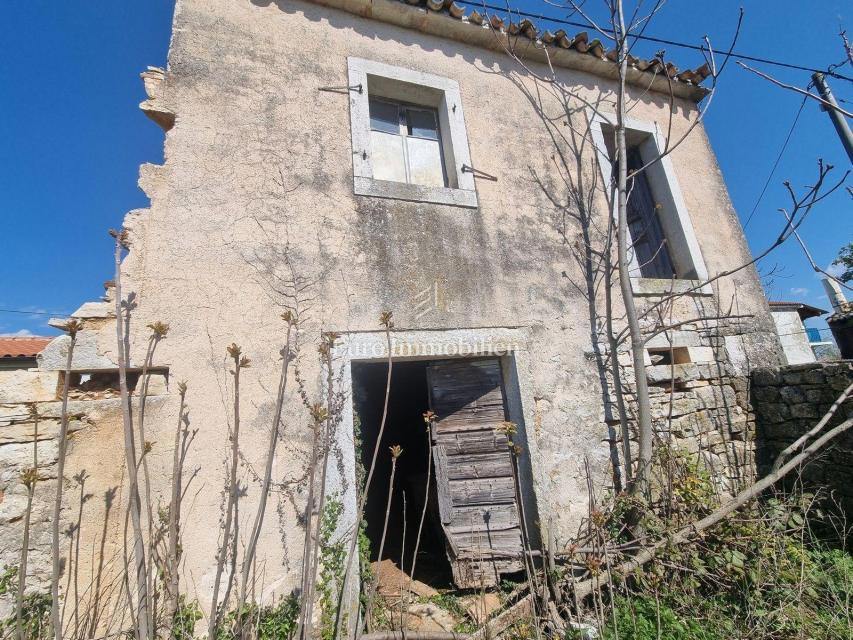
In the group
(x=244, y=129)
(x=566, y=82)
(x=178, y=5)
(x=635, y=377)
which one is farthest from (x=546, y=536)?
(x=178, y=5)

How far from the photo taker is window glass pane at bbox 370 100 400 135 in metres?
3.83

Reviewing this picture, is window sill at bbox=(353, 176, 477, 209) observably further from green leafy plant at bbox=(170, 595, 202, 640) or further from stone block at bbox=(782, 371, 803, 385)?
stone block at bbox=(782, 371, 803, 385)

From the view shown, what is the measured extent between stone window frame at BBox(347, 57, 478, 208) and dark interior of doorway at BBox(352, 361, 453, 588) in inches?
82.1

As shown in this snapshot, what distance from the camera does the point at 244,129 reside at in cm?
310

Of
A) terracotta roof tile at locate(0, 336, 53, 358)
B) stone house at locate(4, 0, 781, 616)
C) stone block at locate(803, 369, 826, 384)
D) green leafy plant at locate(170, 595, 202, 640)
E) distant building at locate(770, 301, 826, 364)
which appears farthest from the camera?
terracotta roof tile at locate(0, 336, 53, 358)

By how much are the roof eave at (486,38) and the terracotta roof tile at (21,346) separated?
11223 millimetres

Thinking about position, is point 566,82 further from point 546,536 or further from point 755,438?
point 546,536

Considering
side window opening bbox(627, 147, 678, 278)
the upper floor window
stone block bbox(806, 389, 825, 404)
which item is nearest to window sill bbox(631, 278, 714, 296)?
side window opening bbox(627, 147, 678, 278)

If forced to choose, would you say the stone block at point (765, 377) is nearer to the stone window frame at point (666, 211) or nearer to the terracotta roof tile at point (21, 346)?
the stone window frame at point (666, 211)

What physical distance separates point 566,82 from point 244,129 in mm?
3708

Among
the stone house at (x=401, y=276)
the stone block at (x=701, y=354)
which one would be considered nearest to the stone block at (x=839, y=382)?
the stone house at (x=401, y=276)

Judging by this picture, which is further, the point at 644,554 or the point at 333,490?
the point at 644,554

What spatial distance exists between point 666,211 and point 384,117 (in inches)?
135

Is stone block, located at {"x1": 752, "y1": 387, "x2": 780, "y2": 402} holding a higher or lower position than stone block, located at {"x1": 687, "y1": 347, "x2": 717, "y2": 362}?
lower
